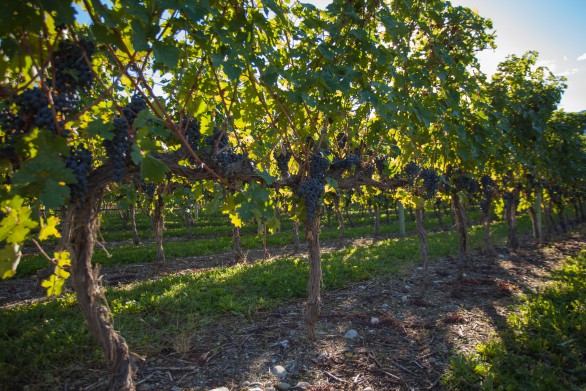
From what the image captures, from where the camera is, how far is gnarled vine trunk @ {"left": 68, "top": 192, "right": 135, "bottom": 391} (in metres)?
2.39

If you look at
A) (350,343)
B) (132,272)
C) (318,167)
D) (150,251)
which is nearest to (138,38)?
(318,167)

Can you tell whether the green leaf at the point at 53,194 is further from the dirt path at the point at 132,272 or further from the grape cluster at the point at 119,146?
the dirt path at the point at 132,272

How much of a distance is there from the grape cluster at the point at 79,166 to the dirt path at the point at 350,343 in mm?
2562

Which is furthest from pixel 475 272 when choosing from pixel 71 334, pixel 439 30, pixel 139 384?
pixel 71 334

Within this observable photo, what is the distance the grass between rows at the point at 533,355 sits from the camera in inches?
138

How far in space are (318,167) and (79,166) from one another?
2250 mm

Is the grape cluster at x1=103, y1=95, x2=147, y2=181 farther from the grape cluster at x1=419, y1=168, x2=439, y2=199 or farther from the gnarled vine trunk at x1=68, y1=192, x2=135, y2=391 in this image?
the grape cluster at x1=419, y1=168, x2=439, y2=199

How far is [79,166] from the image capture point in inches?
76.3

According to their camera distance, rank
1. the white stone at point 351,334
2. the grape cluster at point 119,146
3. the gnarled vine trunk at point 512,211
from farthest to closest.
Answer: the gnarled vine trunk at point 512,211 < the white stone at point 351,334 < the grape cluster at point 119,146

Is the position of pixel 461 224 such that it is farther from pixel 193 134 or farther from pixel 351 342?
pixel 193 134

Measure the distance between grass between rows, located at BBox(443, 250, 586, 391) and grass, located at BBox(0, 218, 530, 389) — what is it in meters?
3.29

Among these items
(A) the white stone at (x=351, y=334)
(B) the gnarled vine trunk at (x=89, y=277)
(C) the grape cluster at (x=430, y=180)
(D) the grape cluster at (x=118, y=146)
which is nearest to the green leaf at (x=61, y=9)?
(D) the grape cluster at (x=118, y=146)

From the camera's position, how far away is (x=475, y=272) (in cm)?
887

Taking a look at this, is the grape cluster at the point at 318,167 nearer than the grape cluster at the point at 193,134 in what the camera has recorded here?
No
